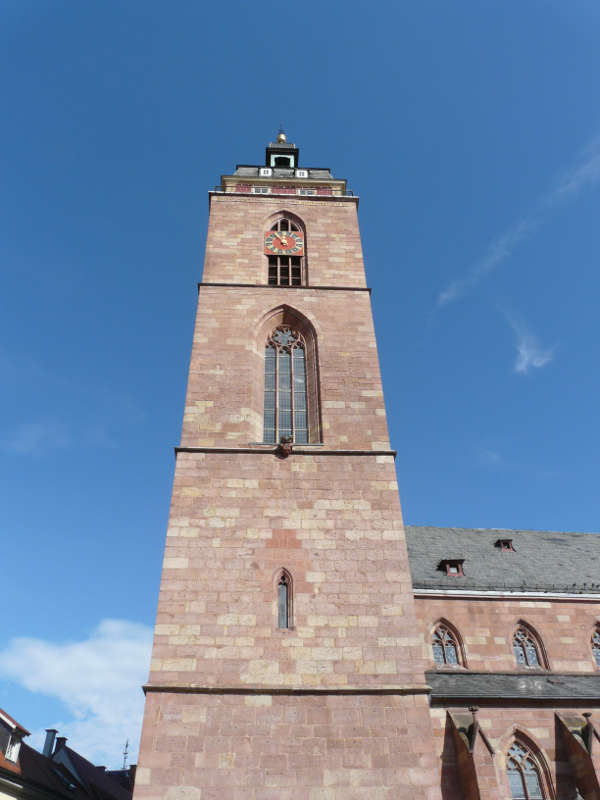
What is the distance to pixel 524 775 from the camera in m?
10.8

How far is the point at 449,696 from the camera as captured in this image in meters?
11.3

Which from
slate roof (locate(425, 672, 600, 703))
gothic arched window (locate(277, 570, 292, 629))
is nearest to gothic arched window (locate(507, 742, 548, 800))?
slate roof (locate(425, 672, 600, 703))

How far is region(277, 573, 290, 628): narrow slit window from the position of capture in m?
9.48

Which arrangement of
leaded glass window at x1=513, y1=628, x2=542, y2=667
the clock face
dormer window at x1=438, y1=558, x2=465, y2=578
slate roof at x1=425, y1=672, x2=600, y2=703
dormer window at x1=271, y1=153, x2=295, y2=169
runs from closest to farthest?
slate roof at x1=425, y1=672, x2=600, y2=703, leaded glass window at x1=513, y1=628, x2=542, y2=667, dormer window at x1=438, y1=558, x2=465, y2=578, the clock face, dormer window at x1=271, y1=153, x2=295, y2=169

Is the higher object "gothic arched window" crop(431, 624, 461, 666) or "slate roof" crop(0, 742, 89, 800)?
"gothic arched window" crop(431, 624, 461, 666)

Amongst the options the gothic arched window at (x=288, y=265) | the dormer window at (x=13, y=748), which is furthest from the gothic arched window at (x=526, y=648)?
the dormer window at (x=13, y=748)

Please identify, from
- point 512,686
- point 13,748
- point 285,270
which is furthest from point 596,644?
point 13,748

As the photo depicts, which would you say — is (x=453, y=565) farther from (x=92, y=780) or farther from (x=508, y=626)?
(x=92, y=780)

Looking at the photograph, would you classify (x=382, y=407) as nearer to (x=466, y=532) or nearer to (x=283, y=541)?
(x=283, y=541)

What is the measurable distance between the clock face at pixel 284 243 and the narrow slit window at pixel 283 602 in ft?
30.5

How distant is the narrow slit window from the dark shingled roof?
5.44 m

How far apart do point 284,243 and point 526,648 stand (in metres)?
11.8

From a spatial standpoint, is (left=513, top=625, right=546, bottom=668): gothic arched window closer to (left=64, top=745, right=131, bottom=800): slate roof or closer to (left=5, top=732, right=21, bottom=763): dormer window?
(left=5, top=732, right=21, bottom=763): dormer window

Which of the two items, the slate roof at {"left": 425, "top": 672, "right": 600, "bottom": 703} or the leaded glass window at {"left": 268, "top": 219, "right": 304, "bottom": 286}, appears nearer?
the slate roof at {"left": 425, "top": 672, "right": 600, "bottom": 703}
